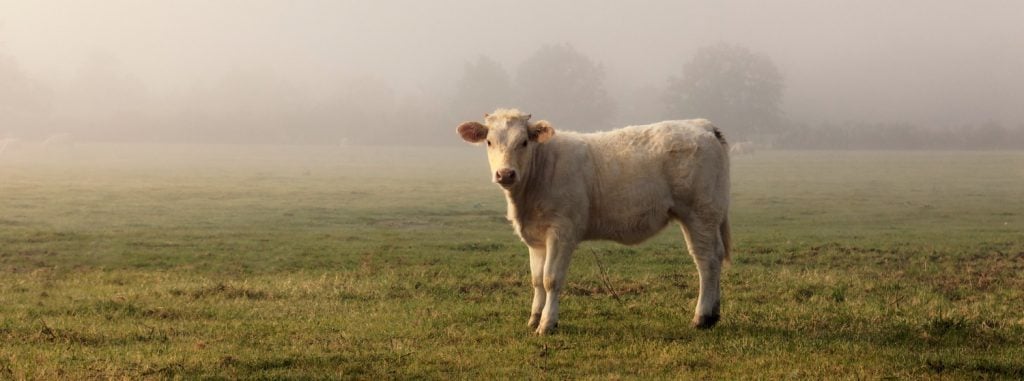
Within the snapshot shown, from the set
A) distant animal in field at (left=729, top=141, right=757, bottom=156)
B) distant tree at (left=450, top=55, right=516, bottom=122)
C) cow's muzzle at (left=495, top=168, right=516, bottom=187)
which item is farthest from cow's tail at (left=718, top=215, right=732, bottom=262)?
distant tree at (left=450, top=55, right=516, bottom=122)

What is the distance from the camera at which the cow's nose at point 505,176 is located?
426 inches

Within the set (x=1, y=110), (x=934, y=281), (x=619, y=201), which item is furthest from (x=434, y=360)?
(x=1, y=110)

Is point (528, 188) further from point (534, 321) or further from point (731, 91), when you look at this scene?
point (731, 91)

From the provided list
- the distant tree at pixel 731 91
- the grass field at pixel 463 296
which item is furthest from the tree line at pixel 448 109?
the grass field at pixel 463 296

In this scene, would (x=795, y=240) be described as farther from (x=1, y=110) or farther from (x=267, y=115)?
(x=267, y=115)

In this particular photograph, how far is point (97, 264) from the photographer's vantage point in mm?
19797

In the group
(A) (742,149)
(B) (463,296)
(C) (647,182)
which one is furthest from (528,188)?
(A) (742,149)

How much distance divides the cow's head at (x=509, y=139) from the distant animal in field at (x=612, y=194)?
0.01 meters

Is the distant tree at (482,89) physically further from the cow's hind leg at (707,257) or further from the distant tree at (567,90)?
the cow's hind leg at (707,257)

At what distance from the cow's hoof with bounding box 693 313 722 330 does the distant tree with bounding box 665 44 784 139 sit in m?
85.9

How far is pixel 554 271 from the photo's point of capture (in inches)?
443

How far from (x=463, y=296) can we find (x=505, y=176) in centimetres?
409

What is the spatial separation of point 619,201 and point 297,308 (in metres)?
4.72

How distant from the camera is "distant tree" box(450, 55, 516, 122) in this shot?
374 feet
